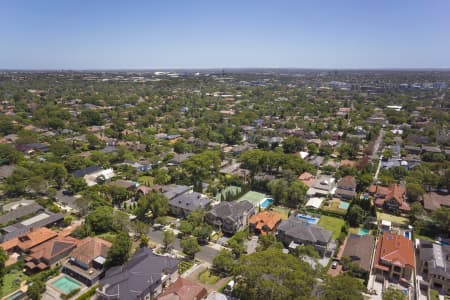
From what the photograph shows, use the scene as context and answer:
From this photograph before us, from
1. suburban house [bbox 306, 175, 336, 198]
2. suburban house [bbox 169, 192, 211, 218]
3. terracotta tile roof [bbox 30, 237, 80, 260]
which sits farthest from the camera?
suburban house [bbox 306, 175, 336, 198]

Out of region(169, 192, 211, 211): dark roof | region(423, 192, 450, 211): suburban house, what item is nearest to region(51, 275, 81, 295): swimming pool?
region(169, 192, 211, 211): dark roof

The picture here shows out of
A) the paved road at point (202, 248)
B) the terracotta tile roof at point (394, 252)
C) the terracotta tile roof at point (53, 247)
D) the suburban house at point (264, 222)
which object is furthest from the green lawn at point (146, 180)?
the terracotta tile roof at point (394, 252)

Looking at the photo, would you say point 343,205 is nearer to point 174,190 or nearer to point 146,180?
point 174,190

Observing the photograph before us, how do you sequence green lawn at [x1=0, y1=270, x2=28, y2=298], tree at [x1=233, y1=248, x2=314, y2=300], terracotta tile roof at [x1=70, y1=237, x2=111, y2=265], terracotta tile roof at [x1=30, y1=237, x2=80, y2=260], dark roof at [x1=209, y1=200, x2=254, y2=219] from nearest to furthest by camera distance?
tree at [x1=233, y1=248, x2=314, y2=300] → green lawn at [x1=0, y1=270, x2=28, y2=298] → terracotta tile roof at [x1=70, y1=237, x2=111, y2=265] → terracotta tile roof at [x1=30, y1=237, x2=80, y2=260] → dark roof at [x1=209, y1=200, x2=254, y2=219]

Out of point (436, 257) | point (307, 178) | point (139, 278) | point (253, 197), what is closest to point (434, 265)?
point (436, 257)

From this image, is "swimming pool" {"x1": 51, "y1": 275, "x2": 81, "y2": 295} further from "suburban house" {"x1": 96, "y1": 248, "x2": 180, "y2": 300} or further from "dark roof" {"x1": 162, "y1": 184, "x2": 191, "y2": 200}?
"dark roof" {"x1": 162, "y1": 184, "x2": 191, "y2": 200}

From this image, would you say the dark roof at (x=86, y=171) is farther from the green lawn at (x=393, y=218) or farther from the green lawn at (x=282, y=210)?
the green lawn at (x=393, y=218)
